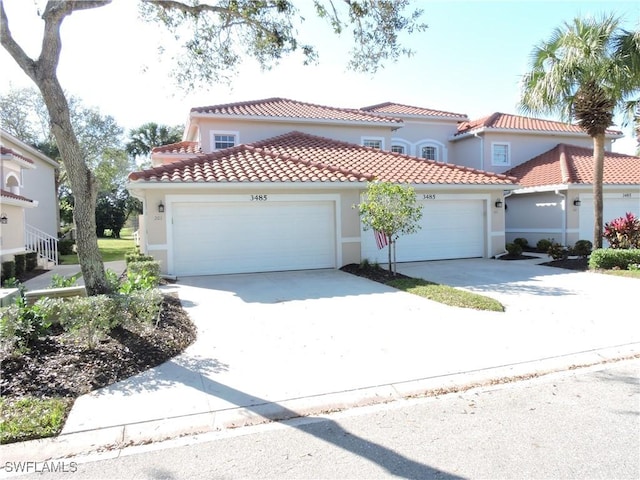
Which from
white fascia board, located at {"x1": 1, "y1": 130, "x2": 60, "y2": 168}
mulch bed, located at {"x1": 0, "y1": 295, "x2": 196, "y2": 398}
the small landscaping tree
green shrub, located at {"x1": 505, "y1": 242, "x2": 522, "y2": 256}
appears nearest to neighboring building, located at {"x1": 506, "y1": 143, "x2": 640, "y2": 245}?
green shrub, located at {"x1": 505, "y1": 242, "x2": 522, "y2": 256}

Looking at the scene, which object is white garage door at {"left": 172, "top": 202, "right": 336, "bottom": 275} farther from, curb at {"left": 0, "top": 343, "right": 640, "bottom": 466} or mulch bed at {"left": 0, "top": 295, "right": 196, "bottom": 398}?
curb at {"left": 0, "top": 343, "right": 640, "bottom": 466}

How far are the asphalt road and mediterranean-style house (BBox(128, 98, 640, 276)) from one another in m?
9.19

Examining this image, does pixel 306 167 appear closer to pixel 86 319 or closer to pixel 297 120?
pixel 297 120

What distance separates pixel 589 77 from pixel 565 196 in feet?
19.0

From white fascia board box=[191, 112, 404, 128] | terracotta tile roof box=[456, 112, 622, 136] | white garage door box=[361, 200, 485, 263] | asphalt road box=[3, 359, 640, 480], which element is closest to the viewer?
asphalt road box=[3, 359, 640, 480]

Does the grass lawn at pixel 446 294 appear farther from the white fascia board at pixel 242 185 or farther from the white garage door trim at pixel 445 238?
the white fascia board at pixel 242 185

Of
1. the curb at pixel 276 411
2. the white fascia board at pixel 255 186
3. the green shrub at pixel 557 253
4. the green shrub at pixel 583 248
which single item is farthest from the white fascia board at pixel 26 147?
the green shrub at pixel 583 248

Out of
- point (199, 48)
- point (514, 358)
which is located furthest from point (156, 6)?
point (514, 358)

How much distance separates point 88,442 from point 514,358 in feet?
15.9

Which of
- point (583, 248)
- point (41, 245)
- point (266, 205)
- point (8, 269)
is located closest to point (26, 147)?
point (41, 245)

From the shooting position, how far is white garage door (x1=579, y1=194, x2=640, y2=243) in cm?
1756

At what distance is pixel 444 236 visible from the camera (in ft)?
50.8

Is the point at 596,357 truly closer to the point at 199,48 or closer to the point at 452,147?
the point at 199,48

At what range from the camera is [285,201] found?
13.2m
